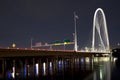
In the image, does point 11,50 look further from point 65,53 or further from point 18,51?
point 65,53

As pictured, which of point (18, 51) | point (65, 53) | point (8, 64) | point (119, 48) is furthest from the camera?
point (119, 48)

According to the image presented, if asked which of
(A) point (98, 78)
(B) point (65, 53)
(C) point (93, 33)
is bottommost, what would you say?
(A) point (98, 78)

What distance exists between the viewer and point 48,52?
2635 inches

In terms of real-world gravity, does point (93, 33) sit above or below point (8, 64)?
above

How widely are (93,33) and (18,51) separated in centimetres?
6945

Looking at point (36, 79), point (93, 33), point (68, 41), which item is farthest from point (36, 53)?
point (68, 41)

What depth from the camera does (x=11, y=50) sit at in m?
49.1

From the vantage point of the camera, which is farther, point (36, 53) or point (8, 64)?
point (8, 64)

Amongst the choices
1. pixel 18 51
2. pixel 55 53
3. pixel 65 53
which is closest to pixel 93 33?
pixel 65 53

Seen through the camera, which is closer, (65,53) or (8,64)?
(65,53)

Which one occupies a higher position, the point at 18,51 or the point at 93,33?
the point at 93,33

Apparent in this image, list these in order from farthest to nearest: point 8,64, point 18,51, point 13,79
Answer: point 8,64, point 13,79, point 18,51

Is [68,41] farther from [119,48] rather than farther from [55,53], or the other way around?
[55,53]

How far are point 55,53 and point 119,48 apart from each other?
11530 centimetres
